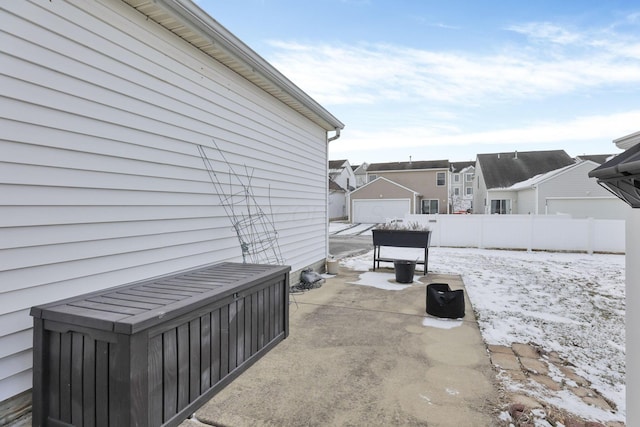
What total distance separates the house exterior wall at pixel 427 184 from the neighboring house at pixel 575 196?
9.95 metres

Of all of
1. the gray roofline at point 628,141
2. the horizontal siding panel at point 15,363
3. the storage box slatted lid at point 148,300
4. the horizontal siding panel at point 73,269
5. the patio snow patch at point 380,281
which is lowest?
the patio snow patch at point 380,281

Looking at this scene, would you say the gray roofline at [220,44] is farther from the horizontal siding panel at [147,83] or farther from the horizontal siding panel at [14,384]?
the horizontal siding panel at [14,384]

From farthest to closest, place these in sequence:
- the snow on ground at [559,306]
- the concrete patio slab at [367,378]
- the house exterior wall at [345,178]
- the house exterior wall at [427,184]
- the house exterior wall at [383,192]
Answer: the house exterior wall at [345,178] → the house exterior wall at [427,184] → the house exterior wall at [383,192] → the snow on ground at [559,306] → the concrete patio slab at [367,378]

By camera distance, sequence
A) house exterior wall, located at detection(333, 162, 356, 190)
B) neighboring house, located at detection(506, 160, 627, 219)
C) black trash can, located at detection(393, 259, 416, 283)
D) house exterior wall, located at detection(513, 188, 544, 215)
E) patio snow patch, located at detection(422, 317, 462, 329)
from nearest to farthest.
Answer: patio snow patch, located at detection(422, 317, 462, 329) < black trash can, located at detection(393, 259, 416, 283) < neighboring house, located at detection(506, 160, 627, 219) < house exterior wall, located at detection(513, 188, 544, 215) < house exterior wall, located at detection(333, 162, 356, 190)

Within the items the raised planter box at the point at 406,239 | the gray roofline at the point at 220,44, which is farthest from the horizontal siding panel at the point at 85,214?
the raised planter box at the point at 406,239

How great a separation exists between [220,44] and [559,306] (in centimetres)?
576

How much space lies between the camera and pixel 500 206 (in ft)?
67.2

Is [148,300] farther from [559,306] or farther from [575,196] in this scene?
[575,196]

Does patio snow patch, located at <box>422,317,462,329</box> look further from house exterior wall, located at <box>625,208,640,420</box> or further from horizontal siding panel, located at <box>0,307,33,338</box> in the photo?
horizontal siding panel, located at <box>0,307,33,338</box>

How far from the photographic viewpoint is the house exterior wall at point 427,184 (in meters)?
26.6

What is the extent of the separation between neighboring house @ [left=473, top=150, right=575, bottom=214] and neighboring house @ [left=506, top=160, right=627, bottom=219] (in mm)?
3562

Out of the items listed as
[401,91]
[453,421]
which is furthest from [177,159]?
[401,91]

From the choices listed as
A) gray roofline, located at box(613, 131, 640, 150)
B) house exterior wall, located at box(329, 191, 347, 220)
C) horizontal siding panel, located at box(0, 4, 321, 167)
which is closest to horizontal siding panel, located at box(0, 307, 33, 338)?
horizontal siding panel, located at box(0, 4, 321, 167)

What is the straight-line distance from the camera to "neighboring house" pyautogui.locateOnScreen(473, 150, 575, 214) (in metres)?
20.2
